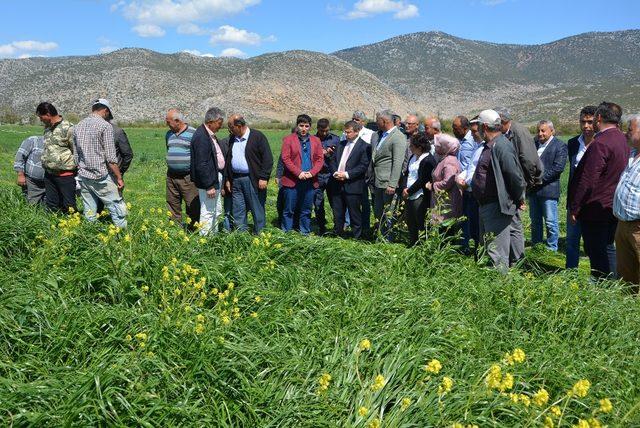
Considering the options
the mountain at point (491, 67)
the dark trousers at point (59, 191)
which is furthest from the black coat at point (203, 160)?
the mountain at point (491, 67)

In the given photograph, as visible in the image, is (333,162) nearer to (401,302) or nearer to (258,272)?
(258,272)

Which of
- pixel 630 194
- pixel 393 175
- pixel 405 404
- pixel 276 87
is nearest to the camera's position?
pixel 405 404

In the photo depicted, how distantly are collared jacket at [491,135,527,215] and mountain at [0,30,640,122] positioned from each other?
250 ft

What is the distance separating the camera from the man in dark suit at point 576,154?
652 cm

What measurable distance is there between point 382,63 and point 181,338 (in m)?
180

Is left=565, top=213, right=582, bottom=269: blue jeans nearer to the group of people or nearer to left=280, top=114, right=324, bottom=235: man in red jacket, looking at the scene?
the group of people

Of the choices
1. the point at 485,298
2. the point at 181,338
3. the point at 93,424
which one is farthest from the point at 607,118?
the point at 93,424

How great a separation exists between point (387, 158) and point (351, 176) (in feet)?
2.39

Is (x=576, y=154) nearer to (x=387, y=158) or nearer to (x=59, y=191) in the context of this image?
(x=387, y=158)

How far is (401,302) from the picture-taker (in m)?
4.34

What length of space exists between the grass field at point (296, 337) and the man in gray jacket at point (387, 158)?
231cm

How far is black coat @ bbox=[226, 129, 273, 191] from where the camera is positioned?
764 cm

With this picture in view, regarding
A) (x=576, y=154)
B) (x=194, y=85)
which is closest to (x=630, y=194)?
(x=576, y=154)

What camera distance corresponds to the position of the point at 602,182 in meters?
5.84
